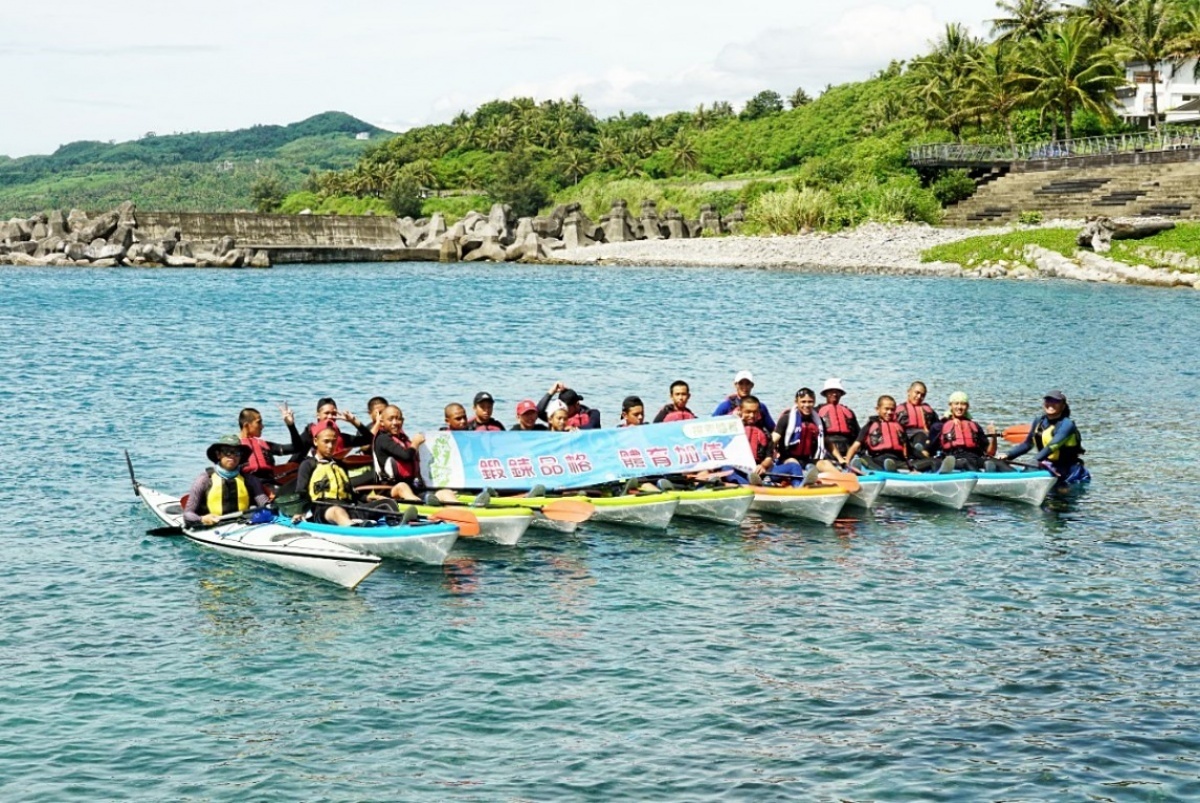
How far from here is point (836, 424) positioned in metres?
24.5

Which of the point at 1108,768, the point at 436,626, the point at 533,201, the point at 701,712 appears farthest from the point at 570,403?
the point at 533,201

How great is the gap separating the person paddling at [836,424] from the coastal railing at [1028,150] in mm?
67059

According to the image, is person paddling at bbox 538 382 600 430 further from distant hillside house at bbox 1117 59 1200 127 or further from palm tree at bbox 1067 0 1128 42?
distant hillside house at bbox 1117 59 1200 127

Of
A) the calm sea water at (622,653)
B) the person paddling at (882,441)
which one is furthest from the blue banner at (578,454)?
the person paddling at (882,441)

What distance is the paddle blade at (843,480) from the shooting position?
22516 millimetres

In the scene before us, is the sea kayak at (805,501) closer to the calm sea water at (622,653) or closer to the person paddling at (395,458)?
the calm sea water at (622,653)

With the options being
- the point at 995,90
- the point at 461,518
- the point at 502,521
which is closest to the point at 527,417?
the point at 502,521

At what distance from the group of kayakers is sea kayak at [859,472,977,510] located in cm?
28

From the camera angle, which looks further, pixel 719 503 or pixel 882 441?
pixel 882 441

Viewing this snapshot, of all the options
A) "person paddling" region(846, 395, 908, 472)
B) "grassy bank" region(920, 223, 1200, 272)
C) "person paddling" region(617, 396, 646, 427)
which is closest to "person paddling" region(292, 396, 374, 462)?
"person paddling" region(617, 396, 646, 427)

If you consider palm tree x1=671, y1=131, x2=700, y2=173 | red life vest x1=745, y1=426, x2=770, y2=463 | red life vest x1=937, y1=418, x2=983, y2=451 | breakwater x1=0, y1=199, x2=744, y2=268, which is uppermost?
palm tree x1=671, y1=131, x2=700, y2=173

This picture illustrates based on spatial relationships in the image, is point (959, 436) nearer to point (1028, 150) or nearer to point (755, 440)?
point (755, 440)

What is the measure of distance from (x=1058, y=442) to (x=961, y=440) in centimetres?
169

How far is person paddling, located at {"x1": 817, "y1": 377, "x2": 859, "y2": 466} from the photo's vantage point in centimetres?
2441
